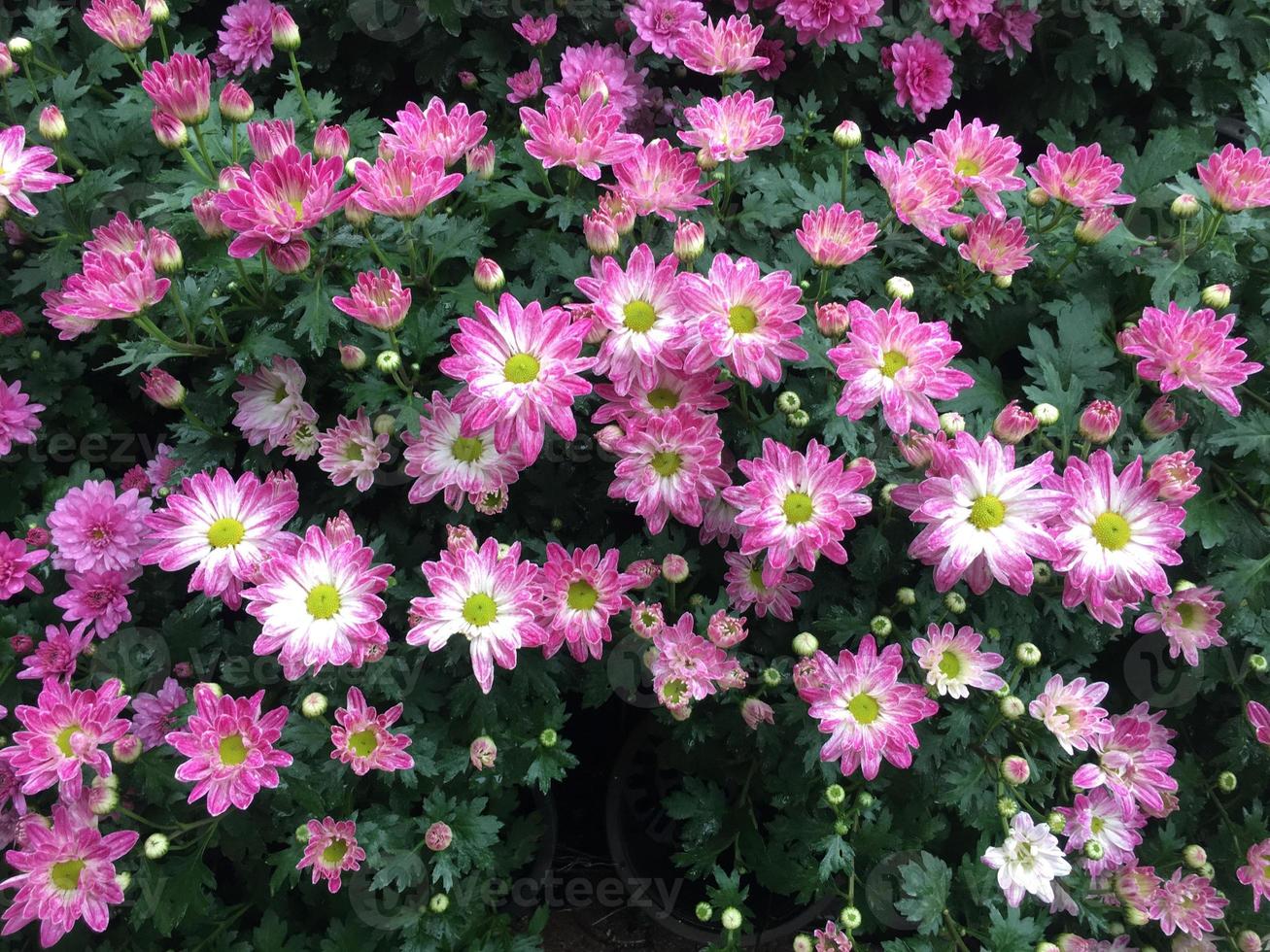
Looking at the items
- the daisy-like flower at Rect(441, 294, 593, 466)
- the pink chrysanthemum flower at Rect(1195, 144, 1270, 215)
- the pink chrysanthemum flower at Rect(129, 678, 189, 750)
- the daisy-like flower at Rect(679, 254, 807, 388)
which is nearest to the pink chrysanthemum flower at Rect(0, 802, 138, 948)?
the pink chrysanthemum flower at Rect(129, 678, 189, 750)

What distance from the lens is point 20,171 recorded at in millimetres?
1715

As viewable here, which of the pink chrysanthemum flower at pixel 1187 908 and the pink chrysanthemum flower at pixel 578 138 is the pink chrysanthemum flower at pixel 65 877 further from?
the pink chrysanthemum flower at pixel 1187 908

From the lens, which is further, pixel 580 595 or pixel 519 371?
pixel 580 595

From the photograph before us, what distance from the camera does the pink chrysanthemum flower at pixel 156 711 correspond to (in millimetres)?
1731

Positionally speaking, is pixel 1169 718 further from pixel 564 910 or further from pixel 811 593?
pixel 564 910

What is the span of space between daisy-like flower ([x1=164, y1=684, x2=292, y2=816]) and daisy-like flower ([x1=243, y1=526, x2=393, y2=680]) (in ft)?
0.35

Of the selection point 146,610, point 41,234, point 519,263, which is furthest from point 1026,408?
point 41,234

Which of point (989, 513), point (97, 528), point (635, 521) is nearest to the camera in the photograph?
point (989, 513)

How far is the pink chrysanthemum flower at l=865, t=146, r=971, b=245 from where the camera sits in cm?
162

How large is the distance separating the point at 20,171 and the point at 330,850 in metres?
1.41

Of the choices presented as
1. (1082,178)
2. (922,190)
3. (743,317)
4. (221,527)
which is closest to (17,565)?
(221,527)

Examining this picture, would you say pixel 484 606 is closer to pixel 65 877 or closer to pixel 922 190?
pixel 65 877

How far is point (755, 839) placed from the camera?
1.95 meters

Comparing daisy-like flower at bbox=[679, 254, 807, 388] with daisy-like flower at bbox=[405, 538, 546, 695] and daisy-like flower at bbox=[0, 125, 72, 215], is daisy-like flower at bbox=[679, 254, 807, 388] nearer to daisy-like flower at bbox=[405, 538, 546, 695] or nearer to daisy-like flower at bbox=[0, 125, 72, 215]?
daisy-like flower at bbox=[405, 538, 546, 695]
